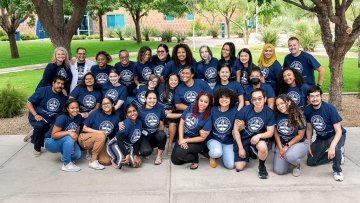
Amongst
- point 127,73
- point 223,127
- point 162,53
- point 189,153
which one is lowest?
point 189,153

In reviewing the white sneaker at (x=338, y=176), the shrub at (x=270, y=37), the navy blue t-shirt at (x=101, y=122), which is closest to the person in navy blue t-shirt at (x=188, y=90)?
the navy blue t-shirt at (x=101, y=122)

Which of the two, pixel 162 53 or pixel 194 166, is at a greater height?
pixel 162 53

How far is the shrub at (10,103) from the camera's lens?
28.6ft

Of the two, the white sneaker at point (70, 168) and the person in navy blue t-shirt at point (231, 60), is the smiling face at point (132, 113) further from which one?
the person in navy blue t-shirt at point (231, 60)

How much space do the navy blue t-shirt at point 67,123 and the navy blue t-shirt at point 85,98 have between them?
46 cm

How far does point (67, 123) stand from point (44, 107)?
0.65m

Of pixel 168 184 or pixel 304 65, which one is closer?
pixel 168 184

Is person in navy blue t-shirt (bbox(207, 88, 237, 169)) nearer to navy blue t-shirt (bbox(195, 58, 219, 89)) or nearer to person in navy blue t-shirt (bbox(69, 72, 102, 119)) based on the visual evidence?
navy blue t-shirt (bbox(195, 58, 219, 89))

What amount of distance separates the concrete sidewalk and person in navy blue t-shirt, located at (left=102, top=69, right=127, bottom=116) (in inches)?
38.4

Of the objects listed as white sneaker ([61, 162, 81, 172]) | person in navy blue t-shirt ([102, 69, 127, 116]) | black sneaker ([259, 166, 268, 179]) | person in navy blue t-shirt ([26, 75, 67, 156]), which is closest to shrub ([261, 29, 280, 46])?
person in navy blue t-shirt ([102, 69, 127, 116])

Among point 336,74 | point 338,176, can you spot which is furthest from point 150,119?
point 336,74

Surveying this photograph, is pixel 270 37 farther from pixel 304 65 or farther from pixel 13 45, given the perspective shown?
pixel 304 65

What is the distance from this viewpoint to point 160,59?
6988 mm

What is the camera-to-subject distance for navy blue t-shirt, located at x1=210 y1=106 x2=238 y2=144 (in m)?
5.41
